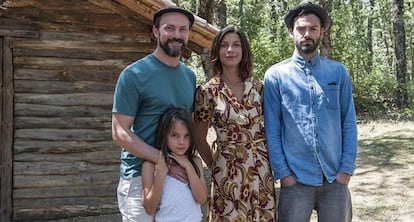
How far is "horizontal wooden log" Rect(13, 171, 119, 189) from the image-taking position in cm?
645

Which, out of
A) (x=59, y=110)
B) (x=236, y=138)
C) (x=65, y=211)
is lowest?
(x=65, y=211)

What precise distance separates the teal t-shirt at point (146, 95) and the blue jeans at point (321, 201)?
90cm

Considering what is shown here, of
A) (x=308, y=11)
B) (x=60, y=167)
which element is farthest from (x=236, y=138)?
(x=60, y=167)

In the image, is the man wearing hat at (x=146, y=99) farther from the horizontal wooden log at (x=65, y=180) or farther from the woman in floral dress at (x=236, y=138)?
the horizontal wooden log at (x=65, y=180)

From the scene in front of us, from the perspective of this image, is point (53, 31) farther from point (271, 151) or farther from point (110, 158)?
point (271, 151)

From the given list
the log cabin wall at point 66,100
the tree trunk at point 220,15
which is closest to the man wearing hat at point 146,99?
the log cabin wall at point 66,100

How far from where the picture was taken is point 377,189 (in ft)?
25.9

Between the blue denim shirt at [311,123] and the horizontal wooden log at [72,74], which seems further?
the horizontal wooden log at [72,74]

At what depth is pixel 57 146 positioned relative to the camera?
6.54m

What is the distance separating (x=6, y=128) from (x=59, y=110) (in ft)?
2.27

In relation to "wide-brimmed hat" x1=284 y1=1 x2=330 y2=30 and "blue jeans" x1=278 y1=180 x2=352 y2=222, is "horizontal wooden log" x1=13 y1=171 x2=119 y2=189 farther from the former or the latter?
"wide-brimmed hat" x1=284 y1=1 x2=330 y2=30

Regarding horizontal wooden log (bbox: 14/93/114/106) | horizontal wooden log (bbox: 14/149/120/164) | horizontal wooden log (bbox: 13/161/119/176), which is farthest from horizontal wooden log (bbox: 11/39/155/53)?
horizontal wooden log (bbox: 13/161/119/176)

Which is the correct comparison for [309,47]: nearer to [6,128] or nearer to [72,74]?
[72,74]

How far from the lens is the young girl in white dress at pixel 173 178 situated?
2.80 metres
